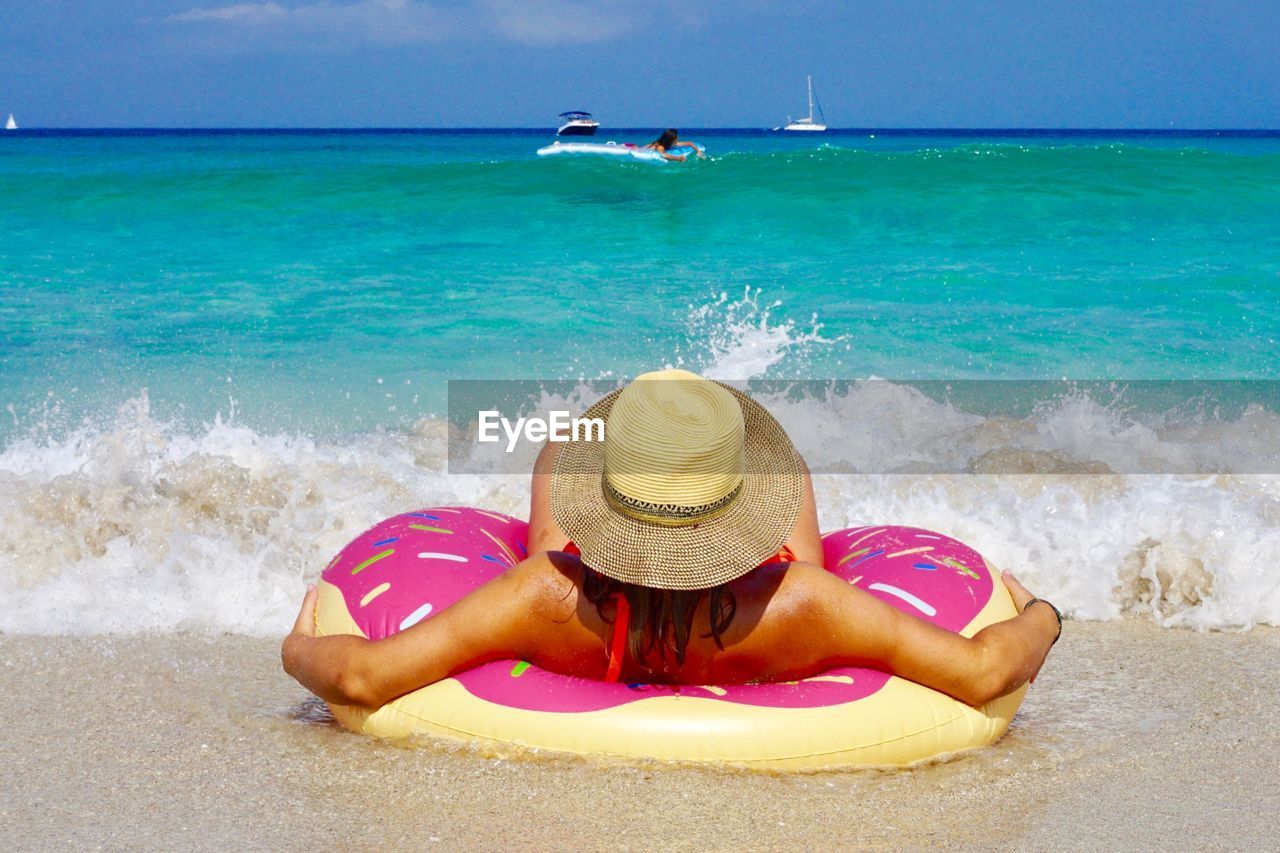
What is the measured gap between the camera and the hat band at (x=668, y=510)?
253 centimetres

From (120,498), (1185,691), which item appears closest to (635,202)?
(120,498)

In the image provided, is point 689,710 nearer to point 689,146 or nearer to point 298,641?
point 298,641

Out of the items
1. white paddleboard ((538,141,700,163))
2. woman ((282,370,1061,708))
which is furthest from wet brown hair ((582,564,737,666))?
white paddleboard ((538,141,700,163))

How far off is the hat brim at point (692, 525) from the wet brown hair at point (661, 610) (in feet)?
0.40

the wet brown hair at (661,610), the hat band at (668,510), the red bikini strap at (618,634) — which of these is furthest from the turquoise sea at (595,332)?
the hat band at (668,510)

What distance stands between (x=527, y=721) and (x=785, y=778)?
2.03 ft

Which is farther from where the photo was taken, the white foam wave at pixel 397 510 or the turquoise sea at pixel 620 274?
the turquoise sea at pixel 620 274

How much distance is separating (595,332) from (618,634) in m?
7.30

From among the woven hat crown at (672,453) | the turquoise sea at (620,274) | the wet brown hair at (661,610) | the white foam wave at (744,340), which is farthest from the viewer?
the turquoise sea at (620,274)

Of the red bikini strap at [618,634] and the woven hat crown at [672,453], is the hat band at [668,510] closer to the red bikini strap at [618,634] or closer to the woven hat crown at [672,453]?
the woven hat crown at [672,453]

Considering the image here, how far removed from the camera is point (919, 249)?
1279 cm

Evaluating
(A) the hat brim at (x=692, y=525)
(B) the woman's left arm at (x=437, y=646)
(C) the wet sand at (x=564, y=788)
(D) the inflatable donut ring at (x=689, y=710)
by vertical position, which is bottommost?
(C) the wet sand at (x=564, y=788)

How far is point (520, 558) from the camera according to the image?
361 cm

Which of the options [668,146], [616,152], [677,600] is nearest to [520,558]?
[677,600]
